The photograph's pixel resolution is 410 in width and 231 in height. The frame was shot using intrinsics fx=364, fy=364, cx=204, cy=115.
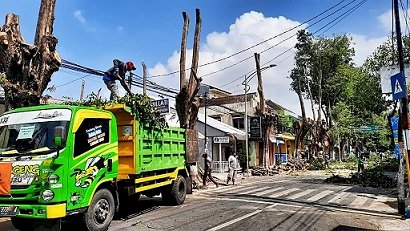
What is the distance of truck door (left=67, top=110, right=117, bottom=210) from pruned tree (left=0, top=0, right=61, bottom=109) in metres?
3.05

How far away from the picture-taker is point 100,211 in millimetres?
7785

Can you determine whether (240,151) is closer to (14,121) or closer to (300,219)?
(300,219)

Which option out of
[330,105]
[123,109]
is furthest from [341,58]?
[123,109]

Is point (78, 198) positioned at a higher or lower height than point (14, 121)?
lower

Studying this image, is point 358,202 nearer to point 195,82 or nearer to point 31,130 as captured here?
point 195,82

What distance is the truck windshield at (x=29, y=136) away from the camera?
704cm

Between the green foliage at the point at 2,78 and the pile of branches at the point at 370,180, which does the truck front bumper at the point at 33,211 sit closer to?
the green foliage at the point at 2,78

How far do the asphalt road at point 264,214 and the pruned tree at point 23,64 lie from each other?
11.2 ft

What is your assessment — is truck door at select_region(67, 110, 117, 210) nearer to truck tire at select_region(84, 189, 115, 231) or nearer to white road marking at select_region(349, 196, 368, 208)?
truck tire at select_region(84, 189, 115, 231)

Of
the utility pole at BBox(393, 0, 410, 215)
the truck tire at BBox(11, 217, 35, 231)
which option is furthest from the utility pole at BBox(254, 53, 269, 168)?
the truck tire at BBox(11, 217, 35, 231)

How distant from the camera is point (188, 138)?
1350 centimetres

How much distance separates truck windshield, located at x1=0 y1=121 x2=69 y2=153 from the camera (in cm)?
704

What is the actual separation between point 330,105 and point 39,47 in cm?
4673

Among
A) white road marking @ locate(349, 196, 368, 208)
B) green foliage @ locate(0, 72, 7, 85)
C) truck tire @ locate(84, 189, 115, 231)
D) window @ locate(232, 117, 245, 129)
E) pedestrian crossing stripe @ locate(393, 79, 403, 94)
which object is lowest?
white road marking @ locate(349, 196, 368, 208)
